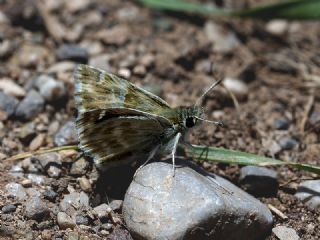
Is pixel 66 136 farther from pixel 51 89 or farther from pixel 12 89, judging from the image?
pixel 12 89

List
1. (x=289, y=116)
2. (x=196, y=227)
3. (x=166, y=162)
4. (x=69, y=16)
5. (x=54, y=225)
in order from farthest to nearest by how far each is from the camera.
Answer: (x=69, y=16) → (x=289, y=116) → (x=166, y=162) → (x=54, y=225) → (x=196, y=227)

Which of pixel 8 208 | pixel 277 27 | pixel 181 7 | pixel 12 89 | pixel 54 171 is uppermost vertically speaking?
pixel 181 7

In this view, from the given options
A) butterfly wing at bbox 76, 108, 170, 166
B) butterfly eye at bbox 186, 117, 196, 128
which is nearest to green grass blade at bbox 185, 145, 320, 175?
butterfly eye at bbox 186, 117, 196, 128

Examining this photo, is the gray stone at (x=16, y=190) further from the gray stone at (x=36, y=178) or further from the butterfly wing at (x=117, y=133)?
the butterfly wing at (x=117, y=133)

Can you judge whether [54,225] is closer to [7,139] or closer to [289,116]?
[7,139]

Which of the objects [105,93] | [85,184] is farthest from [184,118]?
[85,184]

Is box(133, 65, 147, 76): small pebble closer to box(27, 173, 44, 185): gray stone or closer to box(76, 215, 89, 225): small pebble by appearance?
box(27, 173, 44, 185): gray stone

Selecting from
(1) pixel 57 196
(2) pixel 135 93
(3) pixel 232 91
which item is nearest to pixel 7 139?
(1) pixel 57 196
